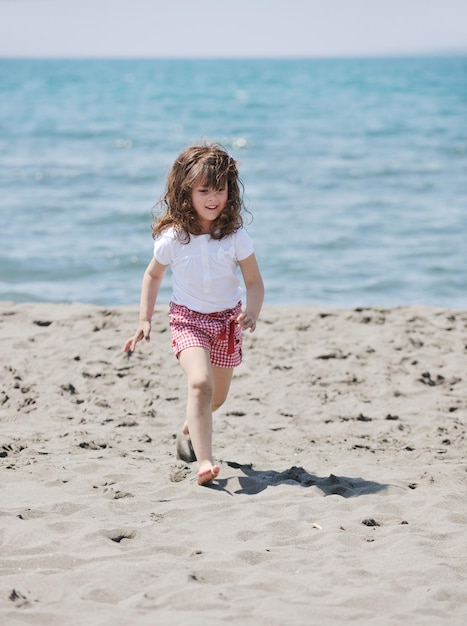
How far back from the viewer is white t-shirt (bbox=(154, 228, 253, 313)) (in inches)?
174

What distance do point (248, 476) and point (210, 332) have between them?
2.48 feet

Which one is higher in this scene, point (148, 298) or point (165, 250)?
point (165, 250)

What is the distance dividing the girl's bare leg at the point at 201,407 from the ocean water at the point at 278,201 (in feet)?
4.02

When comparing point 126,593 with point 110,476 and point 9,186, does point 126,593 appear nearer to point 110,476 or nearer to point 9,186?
point 110,476

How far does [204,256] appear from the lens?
14.4ft

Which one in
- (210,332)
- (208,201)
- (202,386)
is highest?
(208,201)

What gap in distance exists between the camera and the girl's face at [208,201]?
172 inches

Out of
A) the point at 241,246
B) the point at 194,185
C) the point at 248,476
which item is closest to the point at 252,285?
the point at 241,246

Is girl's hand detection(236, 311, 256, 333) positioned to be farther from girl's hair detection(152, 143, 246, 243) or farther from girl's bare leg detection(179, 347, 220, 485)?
girl's hair detection(152, 143, 246, 243)

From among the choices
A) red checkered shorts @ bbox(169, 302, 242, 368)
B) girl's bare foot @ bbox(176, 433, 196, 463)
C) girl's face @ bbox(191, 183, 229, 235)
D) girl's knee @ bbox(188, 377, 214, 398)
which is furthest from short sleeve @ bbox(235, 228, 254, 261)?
girl's bare foot @ bbox(176, 433, 196, 463)

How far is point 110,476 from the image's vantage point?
4430 millimetres

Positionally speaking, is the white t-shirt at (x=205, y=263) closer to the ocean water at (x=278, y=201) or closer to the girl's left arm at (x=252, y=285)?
the girl's left arm at (x=252, y=285)

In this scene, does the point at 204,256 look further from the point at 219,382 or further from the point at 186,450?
the point at 186,450

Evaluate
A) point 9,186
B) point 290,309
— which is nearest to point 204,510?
point 290,309
